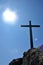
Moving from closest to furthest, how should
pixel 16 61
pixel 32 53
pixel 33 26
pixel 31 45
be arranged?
pixel 32 53 → pixel 16 61 → pixel 31 45 → pixel 33 26

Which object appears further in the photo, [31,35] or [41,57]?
[31,35]

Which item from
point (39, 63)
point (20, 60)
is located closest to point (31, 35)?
point (20, 60)

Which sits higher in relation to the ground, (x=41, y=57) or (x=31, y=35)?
(x=31, y=35)

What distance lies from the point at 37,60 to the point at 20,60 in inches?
171

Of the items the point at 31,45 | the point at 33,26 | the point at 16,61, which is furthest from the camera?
the point at 33,26

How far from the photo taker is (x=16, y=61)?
2175 centimetres

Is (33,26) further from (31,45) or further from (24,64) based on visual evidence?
(24,64)

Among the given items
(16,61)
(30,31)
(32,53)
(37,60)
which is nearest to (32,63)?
(37,60)

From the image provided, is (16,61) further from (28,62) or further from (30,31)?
(30,31)

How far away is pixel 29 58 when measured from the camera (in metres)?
19.9

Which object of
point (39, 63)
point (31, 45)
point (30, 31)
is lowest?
point (39, 63)

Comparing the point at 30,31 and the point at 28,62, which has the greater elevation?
the point at 30,31

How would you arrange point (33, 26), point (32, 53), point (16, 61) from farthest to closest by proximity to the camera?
point (33, 26) → point (16, 61) → point (32, 53)

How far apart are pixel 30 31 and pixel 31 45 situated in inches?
82.8
